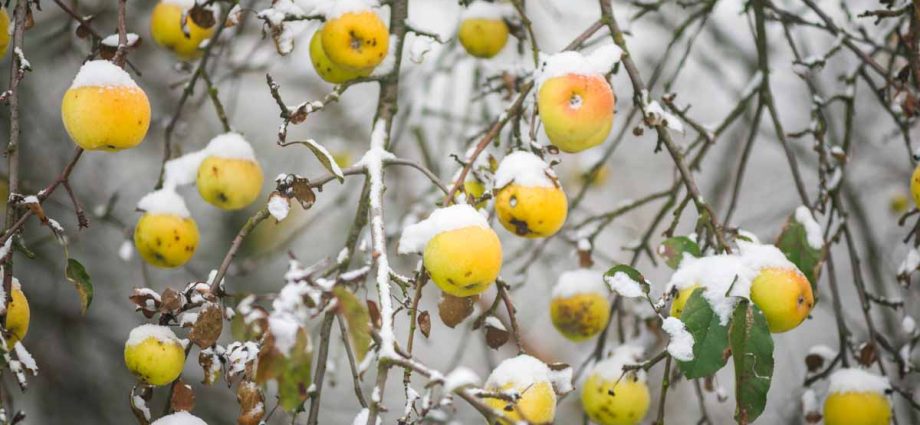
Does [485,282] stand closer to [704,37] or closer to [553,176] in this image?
[553,176]

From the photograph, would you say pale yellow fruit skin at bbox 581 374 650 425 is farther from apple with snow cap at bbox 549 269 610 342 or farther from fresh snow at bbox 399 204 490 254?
fresh snow at bbox 399 204 490 254

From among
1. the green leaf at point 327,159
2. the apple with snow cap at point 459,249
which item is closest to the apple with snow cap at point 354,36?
the green leaf at point 327,159

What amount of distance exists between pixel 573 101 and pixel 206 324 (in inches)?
26.8

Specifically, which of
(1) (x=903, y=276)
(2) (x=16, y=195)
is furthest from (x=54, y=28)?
(1) (x=903, y=276)

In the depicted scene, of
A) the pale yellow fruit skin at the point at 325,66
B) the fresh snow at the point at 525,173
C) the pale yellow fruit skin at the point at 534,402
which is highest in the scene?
the pale yellow fruit skin at the point at 325,66

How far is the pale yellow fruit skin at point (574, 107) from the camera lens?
1.34 meters

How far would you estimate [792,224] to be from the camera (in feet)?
5.22

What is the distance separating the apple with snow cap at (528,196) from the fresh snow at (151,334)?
1.88 feet

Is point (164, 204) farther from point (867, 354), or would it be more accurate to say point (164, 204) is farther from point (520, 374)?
point (867, 354)

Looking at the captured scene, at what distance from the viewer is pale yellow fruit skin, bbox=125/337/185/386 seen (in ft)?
4.28

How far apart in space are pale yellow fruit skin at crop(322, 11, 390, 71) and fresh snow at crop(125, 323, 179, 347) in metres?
0.58

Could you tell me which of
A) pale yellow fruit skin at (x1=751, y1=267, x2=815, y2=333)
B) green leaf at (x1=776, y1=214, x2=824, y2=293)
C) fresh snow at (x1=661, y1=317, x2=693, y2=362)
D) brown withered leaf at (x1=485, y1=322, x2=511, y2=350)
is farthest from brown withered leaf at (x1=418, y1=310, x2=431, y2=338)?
green leaf at (x1=776, y1=214, x2=824, y2=293)

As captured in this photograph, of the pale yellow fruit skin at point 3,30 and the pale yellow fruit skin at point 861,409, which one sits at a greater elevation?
the pale yellow fruit skin at point 3,30

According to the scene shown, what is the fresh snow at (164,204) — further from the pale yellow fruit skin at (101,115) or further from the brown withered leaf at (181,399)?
the brown withered leaf at (181,399)
